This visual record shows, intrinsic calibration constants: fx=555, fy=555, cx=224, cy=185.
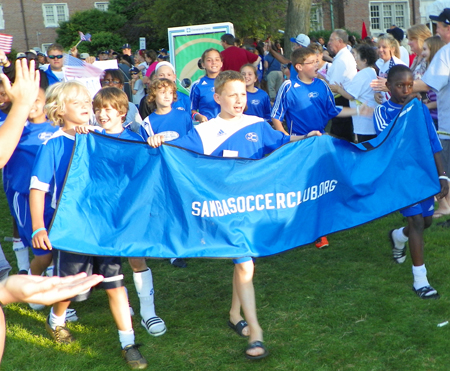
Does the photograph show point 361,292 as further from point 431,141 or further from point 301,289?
point 431,141

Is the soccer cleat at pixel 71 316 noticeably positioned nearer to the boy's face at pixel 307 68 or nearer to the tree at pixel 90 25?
the boy's face at pixel 307 68

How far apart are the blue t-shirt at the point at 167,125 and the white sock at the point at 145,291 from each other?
164 cm

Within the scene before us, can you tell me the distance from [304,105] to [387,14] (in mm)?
41781

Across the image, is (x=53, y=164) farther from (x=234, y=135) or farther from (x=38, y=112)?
(x=234, y=135)

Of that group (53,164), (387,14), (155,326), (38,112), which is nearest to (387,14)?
(387,14)

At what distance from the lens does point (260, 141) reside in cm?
447

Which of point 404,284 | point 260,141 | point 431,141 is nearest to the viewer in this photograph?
point 260,141

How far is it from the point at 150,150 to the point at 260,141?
35.6 inches

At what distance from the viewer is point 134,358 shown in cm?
Answer: 409

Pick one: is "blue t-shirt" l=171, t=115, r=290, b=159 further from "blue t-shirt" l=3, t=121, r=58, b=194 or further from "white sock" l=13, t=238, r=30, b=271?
"white sock" l=13, t=238, r=30, b=271

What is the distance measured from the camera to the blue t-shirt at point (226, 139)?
436cm

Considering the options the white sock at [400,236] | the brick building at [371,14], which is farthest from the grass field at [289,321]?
the brick building at [371,14]

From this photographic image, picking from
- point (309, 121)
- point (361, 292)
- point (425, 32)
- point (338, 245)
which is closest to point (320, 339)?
point (361, 292)

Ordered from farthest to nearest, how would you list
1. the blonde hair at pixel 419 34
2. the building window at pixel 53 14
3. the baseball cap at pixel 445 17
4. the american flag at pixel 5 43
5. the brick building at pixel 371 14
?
the building window at pixel 53 14 < the brick building at pixel 371 14 < the blonde hair at pixel 419 34 < the american flag at pixel 5 43 < the baseball cap at pixel 445 17
